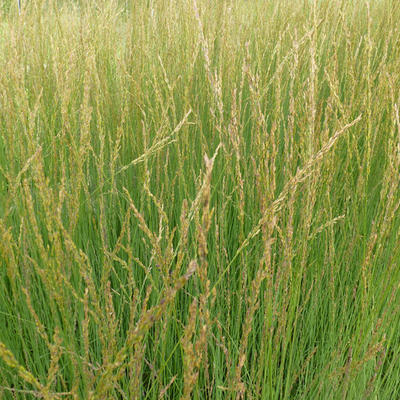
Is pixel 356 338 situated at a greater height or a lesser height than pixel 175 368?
greater

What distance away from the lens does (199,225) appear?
2.14 feet

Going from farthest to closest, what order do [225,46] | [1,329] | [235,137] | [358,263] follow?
[225,46] < [358,263] < [1,329] < [235,137]

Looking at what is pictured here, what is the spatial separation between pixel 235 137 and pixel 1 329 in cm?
90

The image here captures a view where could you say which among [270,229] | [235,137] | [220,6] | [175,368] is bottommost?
[175,368]

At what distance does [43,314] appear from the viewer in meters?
1.34

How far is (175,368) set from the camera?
1323 mm

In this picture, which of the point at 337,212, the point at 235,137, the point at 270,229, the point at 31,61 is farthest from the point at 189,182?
the point at 31,61

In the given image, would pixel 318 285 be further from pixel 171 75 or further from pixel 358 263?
pixel 171 75

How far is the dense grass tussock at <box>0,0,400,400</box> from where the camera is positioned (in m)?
0.79

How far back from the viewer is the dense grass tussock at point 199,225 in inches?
31.0

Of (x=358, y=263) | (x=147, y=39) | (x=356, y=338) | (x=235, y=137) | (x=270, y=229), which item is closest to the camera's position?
(x=270, y=229)

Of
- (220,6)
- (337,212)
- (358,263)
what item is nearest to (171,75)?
(220,6)

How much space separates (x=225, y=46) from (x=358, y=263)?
A: 1062 mm

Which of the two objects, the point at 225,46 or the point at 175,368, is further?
the point at 225,46
